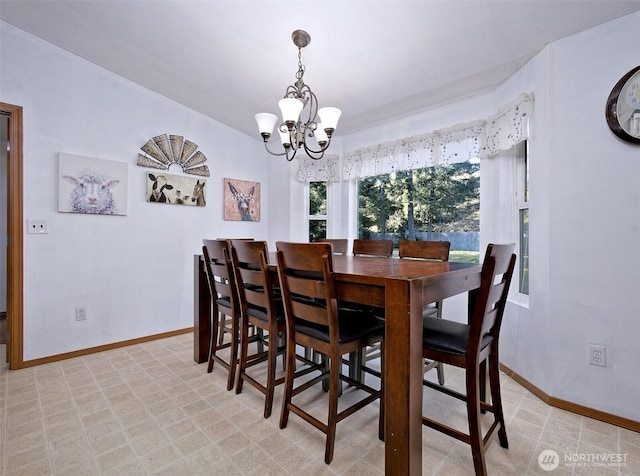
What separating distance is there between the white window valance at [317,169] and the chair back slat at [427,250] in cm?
162

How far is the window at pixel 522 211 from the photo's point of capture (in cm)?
238

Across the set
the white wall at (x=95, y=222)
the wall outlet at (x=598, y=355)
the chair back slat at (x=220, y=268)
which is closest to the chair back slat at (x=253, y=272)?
the chair back slat at (x=220, y=268)

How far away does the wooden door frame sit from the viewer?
7.84 ft

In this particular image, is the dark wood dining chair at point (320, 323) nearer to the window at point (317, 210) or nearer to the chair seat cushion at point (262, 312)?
the chair seat cushion at point (262, 312)

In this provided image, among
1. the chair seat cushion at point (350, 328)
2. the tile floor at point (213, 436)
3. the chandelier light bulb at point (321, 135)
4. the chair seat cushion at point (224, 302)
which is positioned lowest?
the tile floor at point (213, 436)

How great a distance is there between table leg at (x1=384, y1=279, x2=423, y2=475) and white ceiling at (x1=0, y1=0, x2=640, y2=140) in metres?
1.67

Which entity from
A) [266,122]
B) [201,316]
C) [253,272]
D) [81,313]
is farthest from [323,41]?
[81,313]

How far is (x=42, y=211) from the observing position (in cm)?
252

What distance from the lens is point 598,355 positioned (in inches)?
70.2

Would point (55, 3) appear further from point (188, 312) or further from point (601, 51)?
→ point (601, 51)

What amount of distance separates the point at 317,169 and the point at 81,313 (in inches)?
111

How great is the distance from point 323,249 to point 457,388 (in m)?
1.59

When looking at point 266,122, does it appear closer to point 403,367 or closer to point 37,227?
point 403,367

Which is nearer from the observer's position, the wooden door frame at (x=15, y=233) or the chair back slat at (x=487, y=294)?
the chair back slat at (x=487, y=294)
